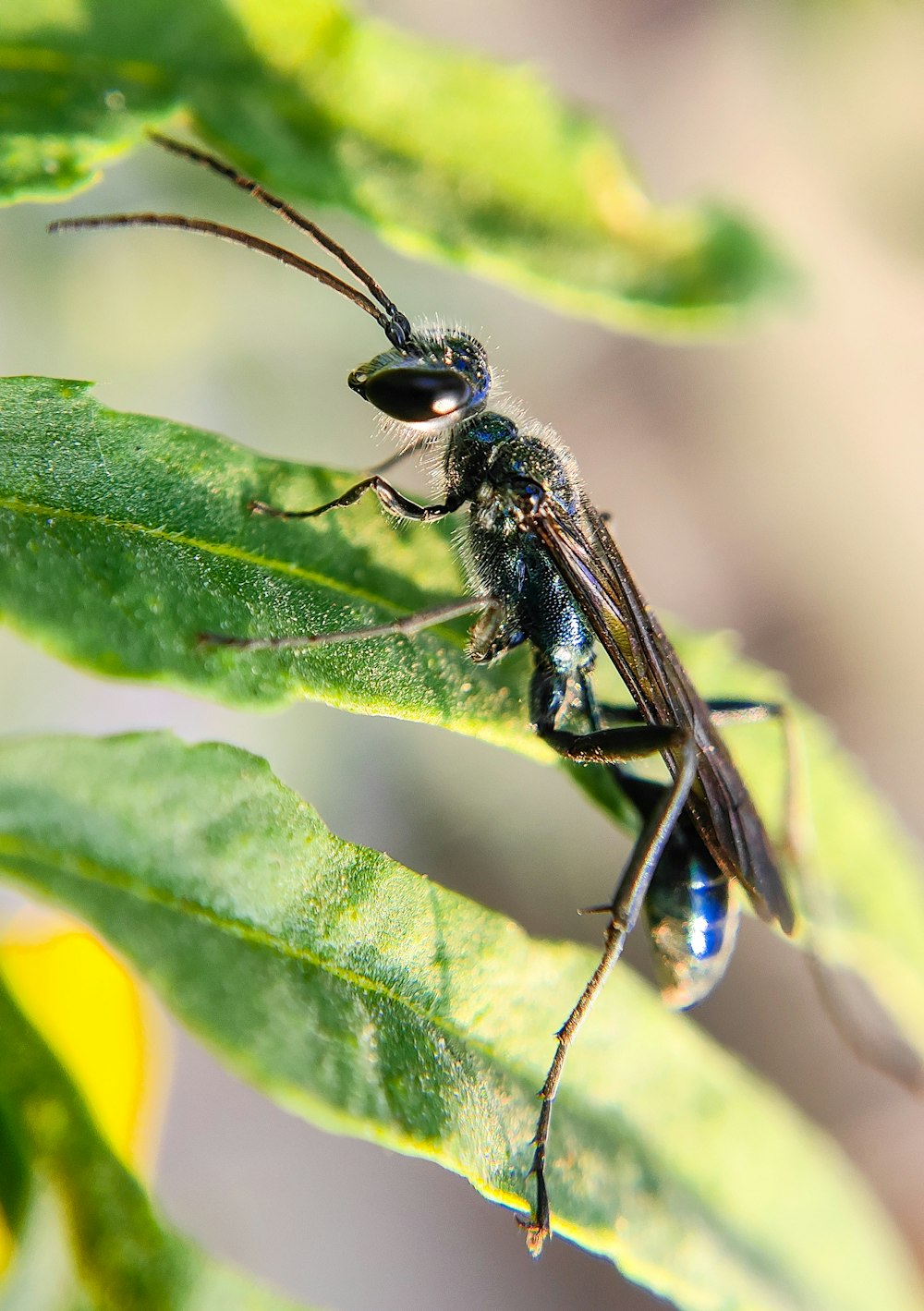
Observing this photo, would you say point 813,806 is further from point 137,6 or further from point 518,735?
point 137,6

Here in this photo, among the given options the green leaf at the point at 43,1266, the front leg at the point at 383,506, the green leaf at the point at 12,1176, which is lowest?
the green leaf at the point at 43,1266

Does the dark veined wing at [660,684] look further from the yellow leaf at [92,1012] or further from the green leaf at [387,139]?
the yellow leaf at [92,1012]

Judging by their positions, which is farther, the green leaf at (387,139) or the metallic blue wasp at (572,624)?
the metallic blue wasp at (572,624)

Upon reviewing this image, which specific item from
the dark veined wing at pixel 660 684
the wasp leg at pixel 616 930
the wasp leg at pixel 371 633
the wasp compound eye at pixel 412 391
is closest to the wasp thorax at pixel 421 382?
the wasp compound eye at pixel 412 391

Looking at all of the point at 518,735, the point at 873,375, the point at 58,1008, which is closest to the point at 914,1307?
the point at 518,735

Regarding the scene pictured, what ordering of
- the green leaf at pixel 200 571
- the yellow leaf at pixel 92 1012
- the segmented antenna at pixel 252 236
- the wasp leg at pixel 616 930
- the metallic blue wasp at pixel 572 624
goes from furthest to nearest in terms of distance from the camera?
the metallic blue wasp at pixel 572 624 < the yellow leaf at pixel 92 1012 < the segmented antenna at pixel 252 236 < the wasp leg at pixel 616 930 < the green leaf at pixel 200 571

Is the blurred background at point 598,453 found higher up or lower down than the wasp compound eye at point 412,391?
higher up

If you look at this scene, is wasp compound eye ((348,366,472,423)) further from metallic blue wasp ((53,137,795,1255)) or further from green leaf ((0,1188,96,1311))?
green leaf ((0,1188,96,1311))
